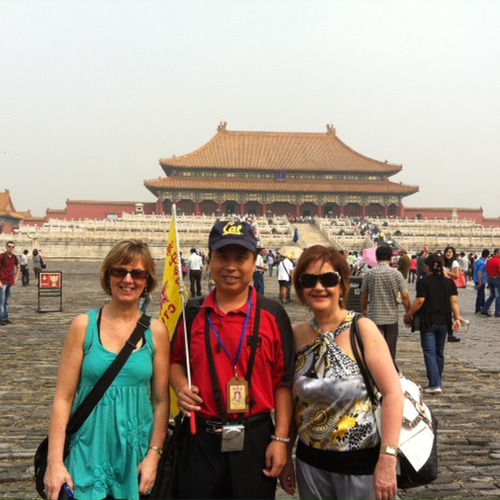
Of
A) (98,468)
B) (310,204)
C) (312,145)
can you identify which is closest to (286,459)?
(98,468)

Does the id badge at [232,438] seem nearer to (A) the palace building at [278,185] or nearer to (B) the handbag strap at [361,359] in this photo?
(B) the handbag strap at [361,359]

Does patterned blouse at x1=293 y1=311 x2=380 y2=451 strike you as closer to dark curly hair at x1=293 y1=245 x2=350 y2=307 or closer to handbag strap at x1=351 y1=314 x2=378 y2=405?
handbag strap at x1=351 y1=314 x2=378 y2=405

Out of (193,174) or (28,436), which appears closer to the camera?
(28,436)

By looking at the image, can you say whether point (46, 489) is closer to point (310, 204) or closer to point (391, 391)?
point (391, 391)

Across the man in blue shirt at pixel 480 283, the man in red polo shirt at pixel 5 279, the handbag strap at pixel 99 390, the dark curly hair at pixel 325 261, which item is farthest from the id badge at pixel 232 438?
the man in blue shirt at pixel 480 283

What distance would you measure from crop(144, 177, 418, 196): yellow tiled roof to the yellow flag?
53699 millimetres

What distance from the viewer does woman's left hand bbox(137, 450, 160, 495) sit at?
2.60m

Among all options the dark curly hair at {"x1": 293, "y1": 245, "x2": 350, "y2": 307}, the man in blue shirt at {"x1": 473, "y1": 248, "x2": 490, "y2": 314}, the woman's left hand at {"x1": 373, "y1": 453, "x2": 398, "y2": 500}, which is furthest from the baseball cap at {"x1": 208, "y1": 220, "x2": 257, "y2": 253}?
the man in blue shirt at {"x1": 473, "y1": 248, "x2": 490, "y2": 314}

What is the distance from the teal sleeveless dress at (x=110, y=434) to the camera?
8.52 ft

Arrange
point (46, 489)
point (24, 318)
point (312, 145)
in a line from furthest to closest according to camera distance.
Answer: point (312, 145) < point (24, 318) < point (46, 489)

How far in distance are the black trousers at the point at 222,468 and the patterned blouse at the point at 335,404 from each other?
214 mm

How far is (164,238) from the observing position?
40.0 metres

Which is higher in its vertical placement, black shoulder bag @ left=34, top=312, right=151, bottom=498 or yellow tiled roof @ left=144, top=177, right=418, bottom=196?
yellow tiled roof @ left=144, top=177, right=418, bottom=196

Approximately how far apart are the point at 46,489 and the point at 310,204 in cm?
5626
